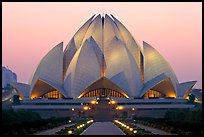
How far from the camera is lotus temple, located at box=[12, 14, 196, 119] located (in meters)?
46.2

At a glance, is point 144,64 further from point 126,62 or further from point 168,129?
point 168,129

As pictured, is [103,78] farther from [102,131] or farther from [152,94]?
[102,131]

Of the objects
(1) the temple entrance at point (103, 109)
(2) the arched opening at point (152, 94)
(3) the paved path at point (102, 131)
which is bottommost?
(3) the paved path at point (102, 131)

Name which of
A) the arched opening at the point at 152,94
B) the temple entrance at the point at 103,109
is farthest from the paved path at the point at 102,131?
the arched opening at the point at 152,94

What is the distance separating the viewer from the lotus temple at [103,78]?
1818 inches

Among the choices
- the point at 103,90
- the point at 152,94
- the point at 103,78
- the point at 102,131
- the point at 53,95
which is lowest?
the point at 102,131

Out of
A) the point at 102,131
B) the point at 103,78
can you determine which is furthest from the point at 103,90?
the point at 102,131

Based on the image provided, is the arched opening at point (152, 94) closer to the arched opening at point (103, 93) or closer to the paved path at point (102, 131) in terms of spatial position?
the arched opening at point (103, 93)

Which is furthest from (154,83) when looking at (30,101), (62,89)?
(30,101)

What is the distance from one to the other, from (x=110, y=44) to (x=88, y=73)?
12.1 feet

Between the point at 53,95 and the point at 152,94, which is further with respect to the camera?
the point at 53,95

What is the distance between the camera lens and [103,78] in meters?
46.8

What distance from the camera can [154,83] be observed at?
152 feet

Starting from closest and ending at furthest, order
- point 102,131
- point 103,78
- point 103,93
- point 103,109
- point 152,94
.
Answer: point 102,131 < point 103,109 < point 103,78 < point 152,94 < point 103,93
